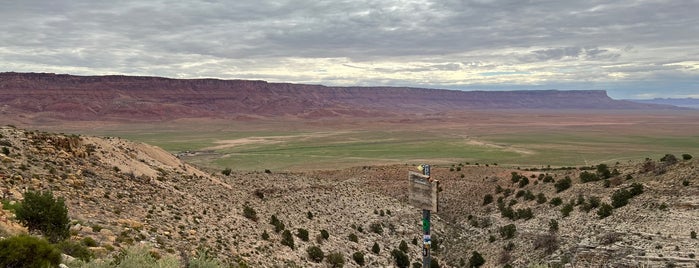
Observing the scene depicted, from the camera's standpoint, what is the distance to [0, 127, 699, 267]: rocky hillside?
18.2 metres

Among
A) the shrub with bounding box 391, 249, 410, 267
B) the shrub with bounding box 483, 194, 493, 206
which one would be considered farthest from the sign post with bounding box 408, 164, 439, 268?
the shrub with bounding box 483, 194, 493, 206

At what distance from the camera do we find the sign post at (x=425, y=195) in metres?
11.1

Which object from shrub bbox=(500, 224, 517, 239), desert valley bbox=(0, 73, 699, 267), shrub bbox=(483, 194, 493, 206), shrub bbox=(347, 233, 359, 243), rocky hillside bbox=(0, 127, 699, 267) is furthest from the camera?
shrub bbox=(483, 194, 493, 206)

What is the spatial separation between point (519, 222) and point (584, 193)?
447 centimetres

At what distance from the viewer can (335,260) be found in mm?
21594

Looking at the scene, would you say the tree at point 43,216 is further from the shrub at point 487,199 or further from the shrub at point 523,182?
the shrub at point 523,182

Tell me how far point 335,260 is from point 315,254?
3.10 feet

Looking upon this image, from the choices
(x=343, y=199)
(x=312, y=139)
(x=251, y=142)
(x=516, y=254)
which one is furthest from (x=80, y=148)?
(x=312, y=139)

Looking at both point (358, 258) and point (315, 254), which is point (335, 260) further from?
point (358, 258)

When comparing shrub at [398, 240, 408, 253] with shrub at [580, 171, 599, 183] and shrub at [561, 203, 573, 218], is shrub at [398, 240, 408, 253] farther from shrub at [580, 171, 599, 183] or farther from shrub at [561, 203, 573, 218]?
shrub at [580, 171, 599, 183]

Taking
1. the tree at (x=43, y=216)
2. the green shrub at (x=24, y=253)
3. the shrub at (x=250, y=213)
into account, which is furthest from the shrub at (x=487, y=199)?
the green shrub at (x=24, y=253)

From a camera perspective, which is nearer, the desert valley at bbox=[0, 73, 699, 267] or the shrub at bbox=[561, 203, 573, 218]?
the desert valley at bbox=[0, 73, 699, 267]

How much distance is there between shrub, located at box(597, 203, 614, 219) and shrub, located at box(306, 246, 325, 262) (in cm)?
1460

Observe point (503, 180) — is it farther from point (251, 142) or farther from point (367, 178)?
point (251, 142)
